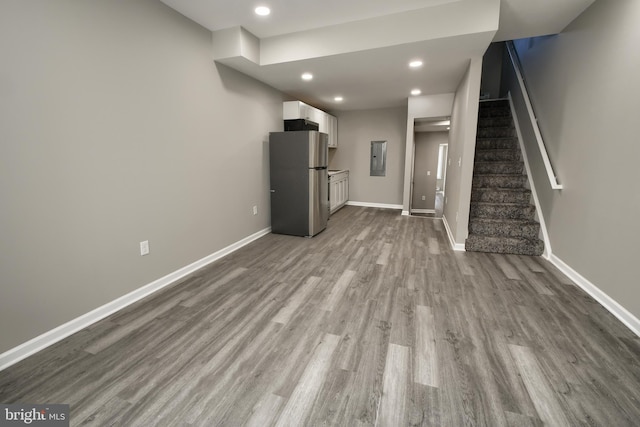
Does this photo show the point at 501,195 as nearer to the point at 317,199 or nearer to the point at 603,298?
the point at 603,298

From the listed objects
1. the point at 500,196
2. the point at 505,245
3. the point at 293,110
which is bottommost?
the point at 505,245

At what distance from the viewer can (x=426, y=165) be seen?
839cm

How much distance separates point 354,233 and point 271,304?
8.01 feet

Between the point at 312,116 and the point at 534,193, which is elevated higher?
the point at 312,116

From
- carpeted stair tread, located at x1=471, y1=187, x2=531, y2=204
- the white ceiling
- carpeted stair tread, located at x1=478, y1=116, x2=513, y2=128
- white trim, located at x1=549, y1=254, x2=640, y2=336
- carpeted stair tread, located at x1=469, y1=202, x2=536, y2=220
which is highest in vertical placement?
the white ceiling

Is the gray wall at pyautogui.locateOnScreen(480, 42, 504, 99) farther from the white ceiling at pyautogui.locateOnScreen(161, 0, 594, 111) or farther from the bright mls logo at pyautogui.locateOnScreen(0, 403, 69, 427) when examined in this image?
the bright mls logo at pyautogui.locateOnScreen(0, 403, 69, 427)

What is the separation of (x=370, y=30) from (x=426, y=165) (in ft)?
20.1

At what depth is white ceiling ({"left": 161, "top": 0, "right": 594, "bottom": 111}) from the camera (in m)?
2.59

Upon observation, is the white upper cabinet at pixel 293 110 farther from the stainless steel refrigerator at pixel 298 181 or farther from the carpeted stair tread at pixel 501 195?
the carpeted stair tread at pixel 501 195

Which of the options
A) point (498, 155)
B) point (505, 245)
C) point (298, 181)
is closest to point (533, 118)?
point (498, 155)

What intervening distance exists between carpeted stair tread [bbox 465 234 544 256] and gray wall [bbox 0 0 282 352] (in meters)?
3.30

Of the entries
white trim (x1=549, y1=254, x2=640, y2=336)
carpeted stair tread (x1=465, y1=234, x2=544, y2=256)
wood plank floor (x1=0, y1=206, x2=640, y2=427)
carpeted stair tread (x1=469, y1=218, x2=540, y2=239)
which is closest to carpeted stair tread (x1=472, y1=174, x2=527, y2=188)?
carpeted stair tread (x1=469, y1=218, x2=540, y2=239)

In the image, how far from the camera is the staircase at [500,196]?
360 cm

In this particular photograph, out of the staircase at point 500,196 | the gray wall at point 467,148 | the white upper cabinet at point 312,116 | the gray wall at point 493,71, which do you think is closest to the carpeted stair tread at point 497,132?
the staircase at point 500,196
